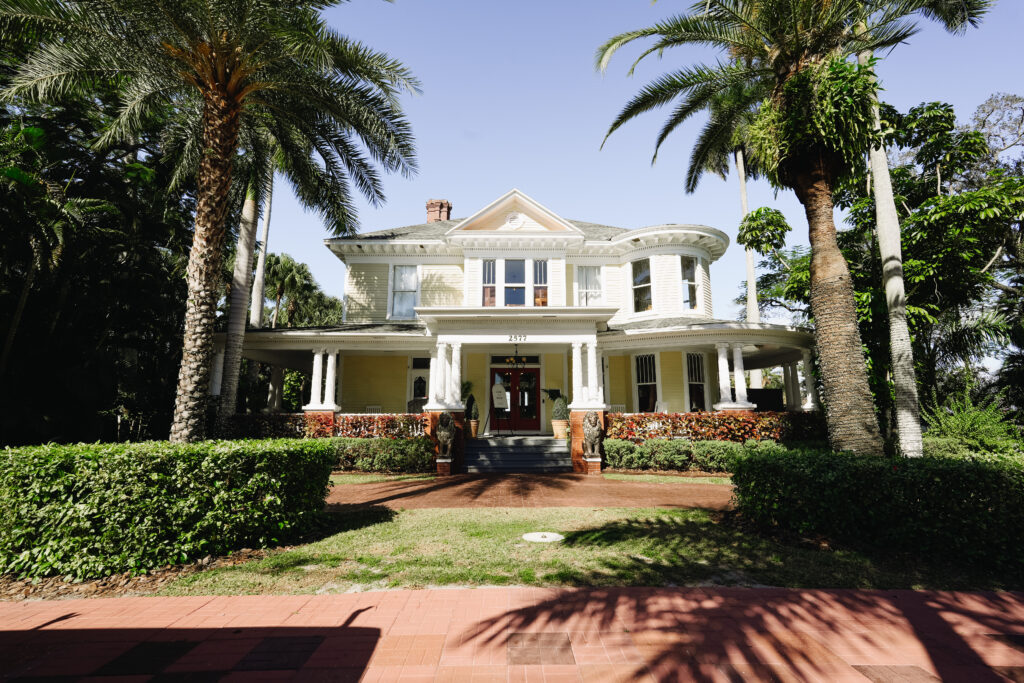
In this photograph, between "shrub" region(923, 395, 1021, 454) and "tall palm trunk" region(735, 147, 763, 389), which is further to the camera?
"tall palm trunk" region(735, 147, 763, 389)

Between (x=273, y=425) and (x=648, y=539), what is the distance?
11.9m

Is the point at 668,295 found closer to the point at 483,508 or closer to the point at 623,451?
the point at 623,451

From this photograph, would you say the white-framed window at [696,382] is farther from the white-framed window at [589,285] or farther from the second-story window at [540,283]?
the second-story window at [540,283]

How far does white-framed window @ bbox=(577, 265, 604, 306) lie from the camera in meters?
17.4

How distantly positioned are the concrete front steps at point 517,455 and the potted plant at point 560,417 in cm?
58

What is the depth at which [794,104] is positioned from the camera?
8.18 m

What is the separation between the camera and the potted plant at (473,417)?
15383mm

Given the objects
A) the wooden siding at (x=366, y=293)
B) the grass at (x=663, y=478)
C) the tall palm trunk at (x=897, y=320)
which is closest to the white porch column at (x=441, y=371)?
the wooden siding at (x=366, y=293)

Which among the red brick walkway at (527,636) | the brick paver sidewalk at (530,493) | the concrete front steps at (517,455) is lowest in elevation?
the red brick walkway at (527,636)

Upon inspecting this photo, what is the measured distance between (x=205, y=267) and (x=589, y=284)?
12660mm

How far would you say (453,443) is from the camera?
41.3 feet

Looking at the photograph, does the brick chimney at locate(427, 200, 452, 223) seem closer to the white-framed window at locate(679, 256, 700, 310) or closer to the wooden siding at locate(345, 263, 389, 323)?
the wooden siding at locate(345, 263, 389, 323)

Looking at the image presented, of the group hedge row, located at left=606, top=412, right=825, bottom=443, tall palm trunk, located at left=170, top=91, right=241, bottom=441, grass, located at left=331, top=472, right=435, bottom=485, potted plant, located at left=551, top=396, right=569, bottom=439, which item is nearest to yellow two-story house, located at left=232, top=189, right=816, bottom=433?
potted plant, located at left=551, top=396, right=569, bottom=439

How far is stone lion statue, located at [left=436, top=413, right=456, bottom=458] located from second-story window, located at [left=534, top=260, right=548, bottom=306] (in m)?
5.70
